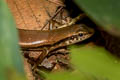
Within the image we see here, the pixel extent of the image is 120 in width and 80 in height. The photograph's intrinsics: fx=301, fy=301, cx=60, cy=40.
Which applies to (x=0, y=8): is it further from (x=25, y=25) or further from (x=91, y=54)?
(x=25, y=25)

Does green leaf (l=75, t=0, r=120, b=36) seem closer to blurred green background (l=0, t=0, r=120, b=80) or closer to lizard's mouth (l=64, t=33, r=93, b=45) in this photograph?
blurred green background (l=0, t=0, r=120, b=80)

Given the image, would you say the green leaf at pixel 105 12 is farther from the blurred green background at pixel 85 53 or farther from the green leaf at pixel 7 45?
the green leaf at pixel 7 45

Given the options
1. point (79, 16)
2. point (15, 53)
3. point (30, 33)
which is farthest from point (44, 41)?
point (15, 53)

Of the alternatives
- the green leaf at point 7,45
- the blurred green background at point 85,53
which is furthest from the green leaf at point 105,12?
the green leaf at point 7,45

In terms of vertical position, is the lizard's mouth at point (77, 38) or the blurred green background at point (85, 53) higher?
the blurred green background at point (85, 53)

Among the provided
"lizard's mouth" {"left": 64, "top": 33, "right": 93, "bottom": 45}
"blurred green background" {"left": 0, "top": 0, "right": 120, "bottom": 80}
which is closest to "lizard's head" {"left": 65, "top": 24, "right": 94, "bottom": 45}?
"lizard's mouth" {"left": 64, "top": 33, "right": 93, "bottom": 45}
